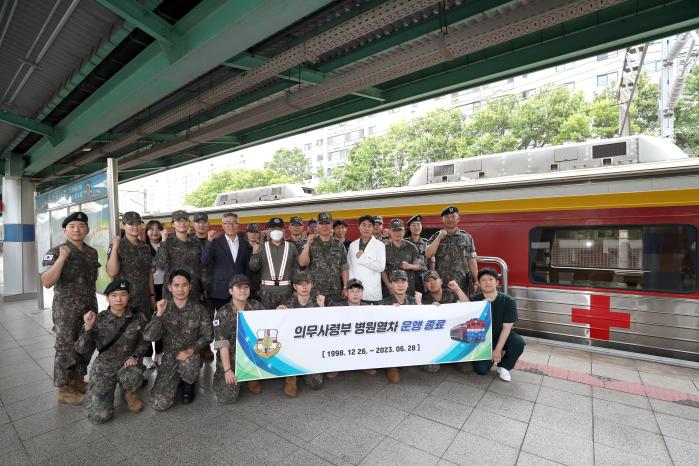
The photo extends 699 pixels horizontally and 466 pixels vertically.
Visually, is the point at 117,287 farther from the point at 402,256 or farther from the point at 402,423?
the point at 402,256

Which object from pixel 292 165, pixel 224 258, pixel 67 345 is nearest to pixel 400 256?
pixel 224 258

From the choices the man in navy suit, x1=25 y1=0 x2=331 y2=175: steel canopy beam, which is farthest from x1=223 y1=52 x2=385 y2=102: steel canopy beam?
the man in navy suit

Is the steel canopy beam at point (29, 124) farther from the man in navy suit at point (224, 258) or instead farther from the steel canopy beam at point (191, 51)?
the man in navy suit at point (224, 258)

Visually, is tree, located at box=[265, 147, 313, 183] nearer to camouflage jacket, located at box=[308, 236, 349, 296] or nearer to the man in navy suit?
camouflage jacket, located at box=[308, 236, 349, 296]

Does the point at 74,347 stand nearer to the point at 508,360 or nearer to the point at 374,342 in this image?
the point at 374,342

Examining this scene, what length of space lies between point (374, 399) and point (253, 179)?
3350cm

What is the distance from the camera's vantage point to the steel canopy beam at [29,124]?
6270mm

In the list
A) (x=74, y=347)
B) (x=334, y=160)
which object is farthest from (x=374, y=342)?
(x=334, y=160)

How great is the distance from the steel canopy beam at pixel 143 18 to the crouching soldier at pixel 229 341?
2966mm

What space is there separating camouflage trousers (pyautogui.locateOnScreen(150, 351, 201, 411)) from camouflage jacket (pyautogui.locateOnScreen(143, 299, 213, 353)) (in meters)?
0.10

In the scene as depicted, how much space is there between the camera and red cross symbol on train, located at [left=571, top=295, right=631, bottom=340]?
4.48 meters

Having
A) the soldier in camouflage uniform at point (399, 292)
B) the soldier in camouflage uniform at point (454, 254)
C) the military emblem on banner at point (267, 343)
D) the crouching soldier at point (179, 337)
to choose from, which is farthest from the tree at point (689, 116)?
the crouching soldier at point (179, 337)

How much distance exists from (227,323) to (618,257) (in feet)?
16.3

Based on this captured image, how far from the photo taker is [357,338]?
149 inches
